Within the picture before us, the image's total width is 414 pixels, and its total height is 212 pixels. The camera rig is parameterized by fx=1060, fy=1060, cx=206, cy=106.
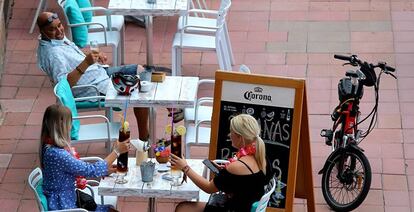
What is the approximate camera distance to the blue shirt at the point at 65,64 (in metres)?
9.12

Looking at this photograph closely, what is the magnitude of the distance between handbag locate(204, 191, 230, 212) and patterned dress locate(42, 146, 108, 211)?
76 cm

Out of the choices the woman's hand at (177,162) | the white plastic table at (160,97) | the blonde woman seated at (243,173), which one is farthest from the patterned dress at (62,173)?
the white plastic table at (160,97)

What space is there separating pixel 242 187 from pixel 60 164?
125 cm

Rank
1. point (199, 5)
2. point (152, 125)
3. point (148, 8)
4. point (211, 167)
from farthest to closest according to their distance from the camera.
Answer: point (199, 5)
point (148, 8)
point (152, 125)
point (211, 167)

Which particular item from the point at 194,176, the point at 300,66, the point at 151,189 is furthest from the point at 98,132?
the point at 300,66

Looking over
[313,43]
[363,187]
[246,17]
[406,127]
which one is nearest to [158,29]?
[246,17]

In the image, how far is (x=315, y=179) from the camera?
905 centimetres

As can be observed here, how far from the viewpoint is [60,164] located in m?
7.23

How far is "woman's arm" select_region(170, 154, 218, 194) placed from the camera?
7230 millimetres

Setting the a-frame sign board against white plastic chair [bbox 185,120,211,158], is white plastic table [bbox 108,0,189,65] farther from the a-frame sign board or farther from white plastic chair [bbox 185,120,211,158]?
the a-frame sign board

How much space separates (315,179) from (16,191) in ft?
8.37

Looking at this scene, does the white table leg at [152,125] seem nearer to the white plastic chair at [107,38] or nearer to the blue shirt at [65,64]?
the blue shirt at [65,64]

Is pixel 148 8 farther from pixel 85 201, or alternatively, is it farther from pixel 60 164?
pixel 60 164

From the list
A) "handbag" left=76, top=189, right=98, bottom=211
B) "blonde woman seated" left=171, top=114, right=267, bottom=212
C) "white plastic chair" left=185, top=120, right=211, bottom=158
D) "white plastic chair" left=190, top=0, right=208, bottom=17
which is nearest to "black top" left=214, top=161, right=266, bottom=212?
"blonde woman seated" left=171, top=114, right=267, bottom=212
